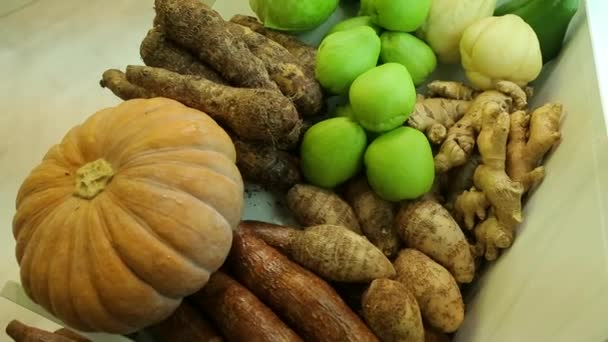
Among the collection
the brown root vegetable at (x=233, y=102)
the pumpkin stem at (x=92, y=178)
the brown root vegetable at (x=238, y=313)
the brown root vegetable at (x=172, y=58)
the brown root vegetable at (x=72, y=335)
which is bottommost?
the brown root vegetable at (x=72, y=335)

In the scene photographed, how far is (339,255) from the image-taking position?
2.68 ft

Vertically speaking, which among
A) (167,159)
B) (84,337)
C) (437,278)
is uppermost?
(167,159)

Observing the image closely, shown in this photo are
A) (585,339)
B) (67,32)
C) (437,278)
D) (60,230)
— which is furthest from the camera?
(67,32)

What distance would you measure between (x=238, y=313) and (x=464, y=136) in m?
0.42

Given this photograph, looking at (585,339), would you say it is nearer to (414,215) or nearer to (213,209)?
(414,215)

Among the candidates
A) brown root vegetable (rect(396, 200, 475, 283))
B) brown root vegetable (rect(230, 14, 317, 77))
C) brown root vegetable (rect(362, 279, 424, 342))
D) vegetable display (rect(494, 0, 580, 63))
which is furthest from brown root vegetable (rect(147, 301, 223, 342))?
vegetable display (rect(494, 0, 580, 63))

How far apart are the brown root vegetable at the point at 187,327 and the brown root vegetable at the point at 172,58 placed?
36cm

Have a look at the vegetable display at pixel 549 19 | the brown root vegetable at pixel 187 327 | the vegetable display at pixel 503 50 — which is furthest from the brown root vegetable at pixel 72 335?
the vegetable display at pixel 549 19

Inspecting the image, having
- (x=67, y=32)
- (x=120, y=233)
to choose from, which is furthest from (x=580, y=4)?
(x=67, y=32)

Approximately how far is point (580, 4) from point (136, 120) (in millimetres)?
693

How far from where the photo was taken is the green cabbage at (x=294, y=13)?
99 centimetres

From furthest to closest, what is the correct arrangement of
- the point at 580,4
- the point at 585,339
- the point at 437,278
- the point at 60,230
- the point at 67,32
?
the point at 67,32 < the point at 580,4 < the point at 437,278 < the point at 60,230 < the point at 585,339

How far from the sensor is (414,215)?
Result: 0.88 m

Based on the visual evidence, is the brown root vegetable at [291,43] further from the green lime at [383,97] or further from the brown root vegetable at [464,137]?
the brown root vegetable at [464,137]
